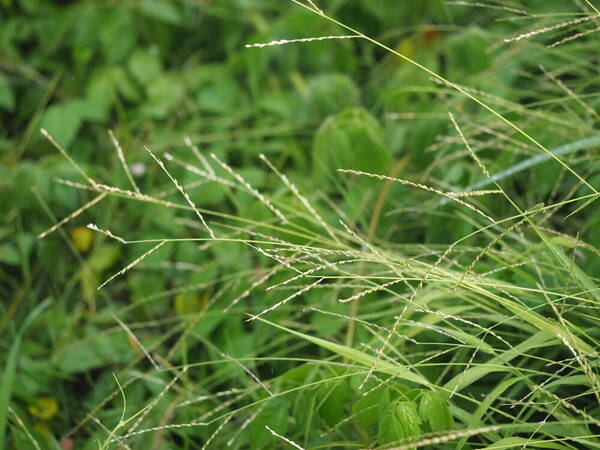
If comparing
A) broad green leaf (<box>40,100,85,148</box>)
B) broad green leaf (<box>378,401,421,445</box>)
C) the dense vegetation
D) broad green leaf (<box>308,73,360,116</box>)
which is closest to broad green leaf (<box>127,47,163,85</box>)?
the dense vegetation

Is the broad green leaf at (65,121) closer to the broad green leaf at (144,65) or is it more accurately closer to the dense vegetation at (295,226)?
the dense vegetation at (295,226)

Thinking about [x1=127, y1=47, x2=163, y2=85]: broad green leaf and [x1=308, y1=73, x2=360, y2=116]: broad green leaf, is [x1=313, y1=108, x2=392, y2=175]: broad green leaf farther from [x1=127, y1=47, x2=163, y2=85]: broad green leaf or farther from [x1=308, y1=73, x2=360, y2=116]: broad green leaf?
[x1=127, y1=47, x2=163, y2=85]: broad green leaf

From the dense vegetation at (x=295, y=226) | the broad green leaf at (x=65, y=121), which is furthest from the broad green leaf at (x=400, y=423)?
the broad green leaf at (x=65, y=121)

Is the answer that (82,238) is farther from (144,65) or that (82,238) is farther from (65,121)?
(144,65)

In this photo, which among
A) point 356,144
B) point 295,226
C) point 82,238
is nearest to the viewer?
point 295,226

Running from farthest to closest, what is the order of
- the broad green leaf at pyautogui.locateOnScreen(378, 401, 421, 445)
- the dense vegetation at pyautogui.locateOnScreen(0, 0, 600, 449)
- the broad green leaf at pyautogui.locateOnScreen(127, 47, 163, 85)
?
the broad green leaf at pyautogui.locateOnScreen(127, 47, 163, 85)
the dense vegetation at pyautogui.locateOnScreen(0, 0, 600, 449)
the broad green leaf at pyautogui.locateOnScreen(378, 401, 421, 445)

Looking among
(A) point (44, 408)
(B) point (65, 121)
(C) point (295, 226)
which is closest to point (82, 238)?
(B) point (65, 121)

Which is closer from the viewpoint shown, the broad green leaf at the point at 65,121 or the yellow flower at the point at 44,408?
the yellow flower at the point at 44,408

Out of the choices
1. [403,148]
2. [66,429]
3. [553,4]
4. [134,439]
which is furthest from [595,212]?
[66,429]

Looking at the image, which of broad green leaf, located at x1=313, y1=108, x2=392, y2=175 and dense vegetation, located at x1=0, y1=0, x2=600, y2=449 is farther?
broad green leaf, located at x1=313, y1=108, x2=392, y2=175
